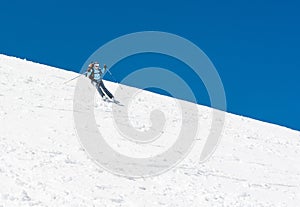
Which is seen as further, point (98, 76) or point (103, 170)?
point (98, 76)

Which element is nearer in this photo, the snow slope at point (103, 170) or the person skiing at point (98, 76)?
the snow slope at point (103, 170)

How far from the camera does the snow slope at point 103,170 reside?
10.8 meters

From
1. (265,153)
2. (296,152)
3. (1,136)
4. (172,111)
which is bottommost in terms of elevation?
(1,136)

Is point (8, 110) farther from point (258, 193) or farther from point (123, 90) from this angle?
point (123, 90)

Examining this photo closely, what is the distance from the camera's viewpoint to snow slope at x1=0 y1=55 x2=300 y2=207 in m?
10.8

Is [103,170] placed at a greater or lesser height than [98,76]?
lesser

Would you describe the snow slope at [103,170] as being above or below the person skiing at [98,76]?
below

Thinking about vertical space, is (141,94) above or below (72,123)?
above

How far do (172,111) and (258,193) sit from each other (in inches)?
517

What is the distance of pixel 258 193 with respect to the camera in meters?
14.0

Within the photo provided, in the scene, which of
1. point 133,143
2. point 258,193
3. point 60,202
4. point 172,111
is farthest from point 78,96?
point 60,202

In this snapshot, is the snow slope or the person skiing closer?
the snow slope

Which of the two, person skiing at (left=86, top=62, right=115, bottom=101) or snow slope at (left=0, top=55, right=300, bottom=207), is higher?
person skiing at (left=86, top=62, right=115, bottom=101)

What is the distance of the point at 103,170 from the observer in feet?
42.3
